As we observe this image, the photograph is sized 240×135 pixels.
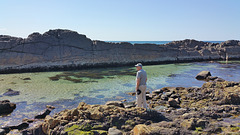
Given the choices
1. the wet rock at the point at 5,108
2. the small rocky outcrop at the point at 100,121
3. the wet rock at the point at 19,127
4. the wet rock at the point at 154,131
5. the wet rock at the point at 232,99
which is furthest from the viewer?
the wet rock at the point at 5,108

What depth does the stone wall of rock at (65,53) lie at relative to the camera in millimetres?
19263

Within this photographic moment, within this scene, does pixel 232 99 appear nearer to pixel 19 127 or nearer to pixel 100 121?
pixel 100 121

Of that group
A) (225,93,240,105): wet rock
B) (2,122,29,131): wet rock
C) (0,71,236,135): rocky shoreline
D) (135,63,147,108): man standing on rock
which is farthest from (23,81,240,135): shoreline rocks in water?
(225,93,240,105): wet rock

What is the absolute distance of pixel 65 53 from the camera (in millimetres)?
20969

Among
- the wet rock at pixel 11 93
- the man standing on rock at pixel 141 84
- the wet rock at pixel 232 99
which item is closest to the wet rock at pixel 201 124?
the man standing on rock at pixel 141 84

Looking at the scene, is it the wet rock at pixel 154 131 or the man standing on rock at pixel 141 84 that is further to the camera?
the man standing on rock at pixel 141 84

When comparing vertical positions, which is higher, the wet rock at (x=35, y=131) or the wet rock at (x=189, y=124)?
the wet rock at (x=189, y=124)

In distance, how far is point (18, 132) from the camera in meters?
6.20

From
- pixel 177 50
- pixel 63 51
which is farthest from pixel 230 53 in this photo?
pixel 63 51

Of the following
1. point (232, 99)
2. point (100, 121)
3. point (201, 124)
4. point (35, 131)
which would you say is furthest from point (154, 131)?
point (232, 99)

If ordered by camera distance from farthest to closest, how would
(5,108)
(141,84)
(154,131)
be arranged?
(5,108) → (141,84) → (154,131)

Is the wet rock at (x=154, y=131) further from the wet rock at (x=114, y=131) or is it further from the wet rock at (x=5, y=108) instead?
the wet rock at (x=5, y=108)

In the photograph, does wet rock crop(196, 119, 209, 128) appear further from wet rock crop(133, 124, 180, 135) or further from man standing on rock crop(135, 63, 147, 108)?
man standing on rock crop(135, 63, 147, 108)

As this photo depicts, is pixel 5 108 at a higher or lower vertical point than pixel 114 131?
lower
